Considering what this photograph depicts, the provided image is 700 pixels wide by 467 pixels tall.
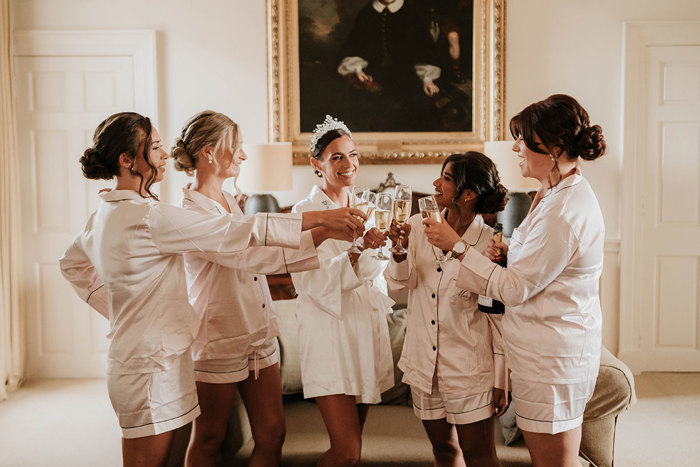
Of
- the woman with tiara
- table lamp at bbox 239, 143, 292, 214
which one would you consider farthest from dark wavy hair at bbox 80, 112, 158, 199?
table lamp at bbox 239, 143, 292, 214

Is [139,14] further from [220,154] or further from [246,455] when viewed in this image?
[246,455]

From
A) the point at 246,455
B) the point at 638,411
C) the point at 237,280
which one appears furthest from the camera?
the point at 638,411

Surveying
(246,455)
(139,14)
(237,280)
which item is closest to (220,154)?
(237,280)

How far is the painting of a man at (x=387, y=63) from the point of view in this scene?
16.7 ft

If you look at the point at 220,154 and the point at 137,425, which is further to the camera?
the point at 220,154

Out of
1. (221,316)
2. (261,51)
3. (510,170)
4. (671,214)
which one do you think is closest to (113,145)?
(221,316)

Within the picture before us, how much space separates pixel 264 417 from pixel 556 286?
1176 millimetres

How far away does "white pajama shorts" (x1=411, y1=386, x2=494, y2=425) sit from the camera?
6.96 ft

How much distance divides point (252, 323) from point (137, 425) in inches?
22.8

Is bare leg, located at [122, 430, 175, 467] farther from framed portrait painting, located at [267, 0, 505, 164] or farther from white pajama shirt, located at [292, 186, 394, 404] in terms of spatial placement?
framed portrait painting, located at [267, 0, 505, 164]

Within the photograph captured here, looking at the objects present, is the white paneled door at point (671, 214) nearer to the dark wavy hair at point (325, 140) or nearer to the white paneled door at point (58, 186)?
the dark wavy hair at point (325, 140)

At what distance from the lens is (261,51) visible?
514cm

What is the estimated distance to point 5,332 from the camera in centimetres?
483

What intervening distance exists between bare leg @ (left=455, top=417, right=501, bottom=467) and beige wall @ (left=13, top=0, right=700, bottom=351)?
3.43 metres
